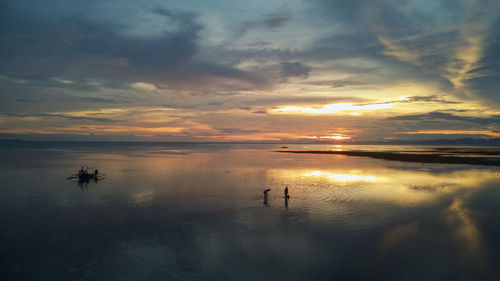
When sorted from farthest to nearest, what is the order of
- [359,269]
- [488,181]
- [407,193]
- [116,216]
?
[488,181], [407,193], [116,216], [359,269]

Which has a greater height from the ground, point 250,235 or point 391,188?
point 391,188

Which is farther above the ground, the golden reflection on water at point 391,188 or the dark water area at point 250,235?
the golden reflection on water at point 391,188

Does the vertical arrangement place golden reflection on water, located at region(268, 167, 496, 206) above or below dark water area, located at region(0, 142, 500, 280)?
above

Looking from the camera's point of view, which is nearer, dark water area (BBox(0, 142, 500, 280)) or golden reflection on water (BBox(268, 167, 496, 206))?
dark water area (BBox(0, 142, 500, 280))

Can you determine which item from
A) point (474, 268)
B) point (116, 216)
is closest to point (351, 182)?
point (474, 268)

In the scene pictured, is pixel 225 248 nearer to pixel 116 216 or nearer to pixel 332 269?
pixel 332 269

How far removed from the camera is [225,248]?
16906mm

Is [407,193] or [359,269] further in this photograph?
[407,193]

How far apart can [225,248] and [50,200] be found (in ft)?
83.1

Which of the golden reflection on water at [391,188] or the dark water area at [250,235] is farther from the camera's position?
the golden reflection on water at [391,188]

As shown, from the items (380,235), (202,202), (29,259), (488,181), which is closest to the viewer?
(29,259)

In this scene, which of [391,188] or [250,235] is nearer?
[250,235]

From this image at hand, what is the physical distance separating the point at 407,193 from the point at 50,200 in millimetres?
43188

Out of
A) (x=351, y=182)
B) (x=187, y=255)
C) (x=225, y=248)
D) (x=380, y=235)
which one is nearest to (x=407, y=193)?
Answer: (x=351, y=182)
